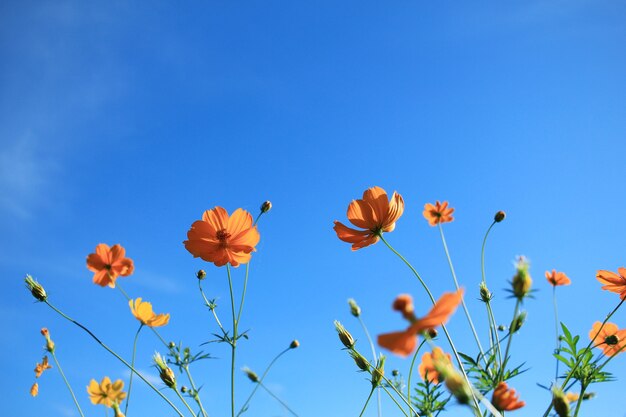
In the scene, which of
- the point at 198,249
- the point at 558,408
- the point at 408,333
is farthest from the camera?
the point at 198,249

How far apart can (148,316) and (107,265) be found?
34cm

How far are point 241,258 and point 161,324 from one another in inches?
16.4

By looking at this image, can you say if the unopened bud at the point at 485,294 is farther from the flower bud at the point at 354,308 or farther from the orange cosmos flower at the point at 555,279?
the orange cosmos flower at the point at 555,279

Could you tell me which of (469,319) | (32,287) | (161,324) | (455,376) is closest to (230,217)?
(161,324)

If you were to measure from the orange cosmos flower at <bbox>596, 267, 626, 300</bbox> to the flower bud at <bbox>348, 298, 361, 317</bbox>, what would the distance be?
95cm

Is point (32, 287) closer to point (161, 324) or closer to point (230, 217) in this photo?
point (161, 324)

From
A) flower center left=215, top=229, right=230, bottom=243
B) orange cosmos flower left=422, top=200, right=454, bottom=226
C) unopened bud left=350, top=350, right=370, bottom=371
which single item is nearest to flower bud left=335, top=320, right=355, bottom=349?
unopened bud left=350, top=350, right=370, bottom=371

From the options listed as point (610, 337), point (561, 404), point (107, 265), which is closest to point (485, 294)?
point (610, 337)

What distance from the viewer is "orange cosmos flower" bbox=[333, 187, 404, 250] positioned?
166 cm

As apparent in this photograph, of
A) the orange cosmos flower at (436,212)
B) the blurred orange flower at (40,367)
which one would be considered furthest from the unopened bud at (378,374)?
the blurred orange flower at (40,367)

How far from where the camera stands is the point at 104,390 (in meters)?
2.09

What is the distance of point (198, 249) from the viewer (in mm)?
1836

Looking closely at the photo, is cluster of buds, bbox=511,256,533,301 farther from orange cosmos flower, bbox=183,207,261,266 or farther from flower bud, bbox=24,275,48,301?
flower bud, bbox=24,275,48,301

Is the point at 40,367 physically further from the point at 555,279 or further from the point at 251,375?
the point at 555,279
